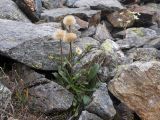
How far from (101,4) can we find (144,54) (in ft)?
6.34

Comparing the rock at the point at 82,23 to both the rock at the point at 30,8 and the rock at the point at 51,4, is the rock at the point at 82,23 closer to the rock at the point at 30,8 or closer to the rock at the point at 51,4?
the rock at the point at 30,8

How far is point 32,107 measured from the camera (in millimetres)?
4586

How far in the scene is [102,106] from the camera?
4.50 m

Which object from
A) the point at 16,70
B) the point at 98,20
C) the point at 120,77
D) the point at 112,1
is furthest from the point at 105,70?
the point at 112,1

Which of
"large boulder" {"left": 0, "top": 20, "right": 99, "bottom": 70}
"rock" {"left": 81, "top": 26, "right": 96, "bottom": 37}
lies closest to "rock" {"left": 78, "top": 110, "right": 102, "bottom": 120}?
"large boulder" {"left": 0, "top": 20, "right": 99, "bottom": 70}

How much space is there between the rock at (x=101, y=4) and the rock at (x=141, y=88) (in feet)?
9.89

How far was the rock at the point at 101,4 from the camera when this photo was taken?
7438 millimetres

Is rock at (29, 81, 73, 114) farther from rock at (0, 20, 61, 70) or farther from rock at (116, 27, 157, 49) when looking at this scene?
rock at (116, 27, 157, 49)

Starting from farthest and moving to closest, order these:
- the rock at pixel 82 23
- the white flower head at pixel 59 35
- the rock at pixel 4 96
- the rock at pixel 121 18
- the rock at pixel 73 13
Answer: the rock at pixel 121 18
the rock at pixel 73 13
the rock at pixel 82 23
the white flower head at pixel 59 35
the rock at pixel 4 96

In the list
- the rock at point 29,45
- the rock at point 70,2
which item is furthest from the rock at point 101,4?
the rock at point 29,45

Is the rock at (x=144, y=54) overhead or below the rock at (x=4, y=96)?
below

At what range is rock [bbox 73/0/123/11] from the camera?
7438 millimetres

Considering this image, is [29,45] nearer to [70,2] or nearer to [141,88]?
[141,88]

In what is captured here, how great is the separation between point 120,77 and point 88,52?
35.0 inches
